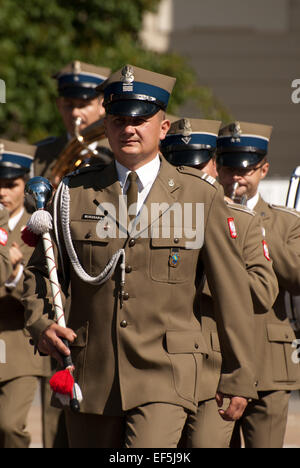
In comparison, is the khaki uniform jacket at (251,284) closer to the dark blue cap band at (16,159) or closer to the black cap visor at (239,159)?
the black cap visor at (239,159)

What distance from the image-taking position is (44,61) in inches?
688

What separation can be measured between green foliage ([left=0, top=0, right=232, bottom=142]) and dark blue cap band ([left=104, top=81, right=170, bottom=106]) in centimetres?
1078

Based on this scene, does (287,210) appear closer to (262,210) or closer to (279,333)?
(262,210)

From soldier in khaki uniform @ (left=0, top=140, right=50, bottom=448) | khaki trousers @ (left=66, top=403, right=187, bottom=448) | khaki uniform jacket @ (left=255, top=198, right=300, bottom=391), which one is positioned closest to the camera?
khaki trousers @ (left=66, top=403, right=187, bottom=448)

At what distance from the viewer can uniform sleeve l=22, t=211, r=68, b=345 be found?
5.37m

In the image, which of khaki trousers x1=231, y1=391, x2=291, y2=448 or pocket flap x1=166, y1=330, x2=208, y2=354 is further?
khaki trousers x1=231, y1=391, x2=291, y2=448

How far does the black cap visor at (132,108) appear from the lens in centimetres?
558

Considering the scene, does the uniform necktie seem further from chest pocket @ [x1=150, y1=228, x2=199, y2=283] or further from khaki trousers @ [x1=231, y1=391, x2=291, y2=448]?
khaki trousers @ [x1=231, y1=391, x2=291, y2=448]

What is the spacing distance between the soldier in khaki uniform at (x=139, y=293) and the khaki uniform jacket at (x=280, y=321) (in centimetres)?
179

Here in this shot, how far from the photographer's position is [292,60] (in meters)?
23.9

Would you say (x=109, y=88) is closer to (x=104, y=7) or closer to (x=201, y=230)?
(x=201, y=230)

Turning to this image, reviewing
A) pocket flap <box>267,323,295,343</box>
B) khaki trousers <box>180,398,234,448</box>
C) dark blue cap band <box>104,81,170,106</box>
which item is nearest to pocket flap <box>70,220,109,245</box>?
dark blue cap band <box>104,81,170,106</box>

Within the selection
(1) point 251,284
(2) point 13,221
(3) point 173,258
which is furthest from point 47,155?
(3) point 173,258
